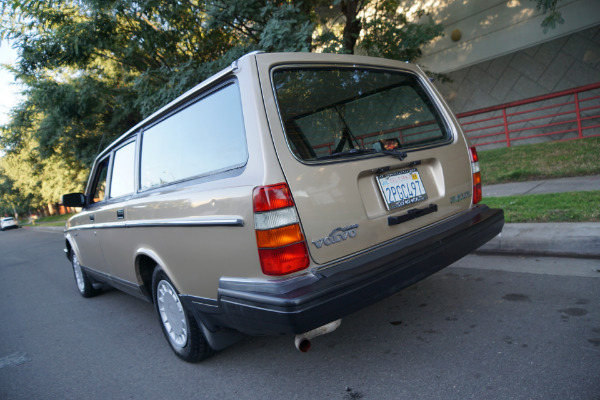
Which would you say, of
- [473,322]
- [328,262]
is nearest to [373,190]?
[328,262]

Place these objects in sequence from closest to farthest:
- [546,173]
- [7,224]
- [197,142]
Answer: [197,142], [546,173], [7,224]

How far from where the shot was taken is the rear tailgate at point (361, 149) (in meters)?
2.29

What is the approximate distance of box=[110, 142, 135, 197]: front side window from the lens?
145 inches

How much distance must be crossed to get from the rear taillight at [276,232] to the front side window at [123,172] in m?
1.90

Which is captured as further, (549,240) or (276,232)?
(549,240)

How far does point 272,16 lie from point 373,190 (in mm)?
6030

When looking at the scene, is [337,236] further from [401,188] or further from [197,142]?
[197,142]

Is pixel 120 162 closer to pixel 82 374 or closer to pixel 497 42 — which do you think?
pixel 82 374

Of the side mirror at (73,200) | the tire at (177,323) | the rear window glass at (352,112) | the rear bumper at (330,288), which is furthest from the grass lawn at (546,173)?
the side mirror at (73,200)

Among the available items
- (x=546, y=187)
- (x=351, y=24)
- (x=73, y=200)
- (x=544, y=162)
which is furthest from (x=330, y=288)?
(x=351, y=24)

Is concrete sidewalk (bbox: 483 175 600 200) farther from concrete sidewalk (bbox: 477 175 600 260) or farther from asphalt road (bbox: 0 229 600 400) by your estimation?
asphalt road (bbox: 0 229 600 400)

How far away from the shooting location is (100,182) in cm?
471

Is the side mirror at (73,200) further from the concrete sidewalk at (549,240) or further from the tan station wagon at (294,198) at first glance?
the concrete sidewalk at (549,240)

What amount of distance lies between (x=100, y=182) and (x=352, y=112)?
10.4ft
